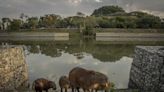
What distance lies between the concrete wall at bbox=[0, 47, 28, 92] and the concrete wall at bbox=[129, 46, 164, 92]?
5945 millimetres

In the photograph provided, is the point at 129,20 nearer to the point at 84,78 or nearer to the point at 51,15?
the point at 51,15

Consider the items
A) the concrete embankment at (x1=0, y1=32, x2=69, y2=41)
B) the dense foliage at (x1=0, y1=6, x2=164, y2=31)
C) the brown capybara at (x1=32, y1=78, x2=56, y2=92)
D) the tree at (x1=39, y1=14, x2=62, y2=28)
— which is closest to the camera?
the brown capybara at (x1=32, y1=78, x2=56, y2=92)

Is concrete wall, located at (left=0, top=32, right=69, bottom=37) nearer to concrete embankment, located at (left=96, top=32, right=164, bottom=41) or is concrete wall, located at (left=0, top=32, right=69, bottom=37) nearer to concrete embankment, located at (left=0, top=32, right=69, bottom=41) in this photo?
concrete embankment, located at (left=0, top=32, right=69, bottom=41)

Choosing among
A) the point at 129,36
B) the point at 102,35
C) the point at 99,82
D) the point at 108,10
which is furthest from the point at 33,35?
the point at 108,10

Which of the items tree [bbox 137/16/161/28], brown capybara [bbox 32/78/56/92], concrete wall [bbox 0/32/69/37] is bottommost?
concrete wall [bbox 0/32/69/37]

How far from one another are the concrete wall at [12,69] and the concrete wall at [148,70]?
594 centimetres

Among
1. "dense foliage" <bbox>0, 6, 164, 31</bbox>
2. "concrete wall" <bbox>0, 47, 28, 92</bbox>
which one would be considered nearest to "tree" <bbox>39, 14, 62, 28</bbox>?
"dense foliage" <bbox>0, 6, 164, 31</bbox>

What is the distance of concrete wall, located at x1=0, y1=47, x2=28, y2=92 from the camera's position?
603 inches

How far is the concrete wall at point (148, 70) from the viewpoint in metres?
13.3

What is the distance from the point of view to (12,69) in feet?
53.2

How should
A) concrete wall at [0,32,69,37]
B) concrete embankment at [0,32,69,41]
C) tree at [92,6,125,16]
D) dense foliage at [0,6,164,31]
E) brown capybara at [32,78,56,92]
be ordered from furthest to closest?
tree at [92,6,125,16] → dense foliage at [0,6,164,31] → concrete wall at [0,32,69,37] → concrete embankment at [0,32,69,41] → brown capybara at [32,78,56,92]

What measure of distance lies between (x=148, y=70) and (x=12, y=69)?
6.81 meters

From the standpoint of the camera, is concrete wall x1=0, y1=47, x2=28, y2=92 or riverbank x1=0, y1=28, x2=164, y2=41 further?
riverbank x1=0, y1=28, x2=164, y2=41

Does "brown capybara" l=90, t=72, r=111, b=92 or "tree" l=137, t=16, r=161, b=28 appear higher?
"brown capybara" l=90, t=72, r=111, b=92
